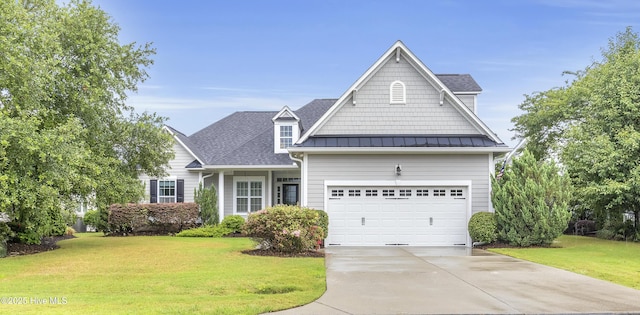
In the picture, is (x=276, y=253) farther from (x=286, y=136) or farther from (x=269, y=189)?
(x=286, y=136)

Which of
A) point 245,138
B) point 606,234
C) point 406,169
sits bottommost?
point 606,234

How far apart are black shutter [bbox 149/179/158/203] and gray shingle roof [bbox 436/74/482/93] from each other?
1438 centimetres

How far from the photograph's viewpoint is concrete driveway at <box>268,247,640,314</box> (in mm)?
7977

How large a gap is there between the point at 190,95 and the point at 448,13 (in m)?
12.8

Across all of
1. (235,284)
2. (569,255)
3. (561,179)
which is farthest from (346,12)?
(235,284)

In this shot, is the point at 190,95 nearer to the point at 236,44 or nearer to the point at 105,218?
the point at 236,44

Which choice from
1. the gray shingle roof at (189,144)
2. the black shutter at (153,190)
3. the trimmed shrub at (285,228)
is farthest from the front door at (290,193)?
the trimmed shrub at (285,228)

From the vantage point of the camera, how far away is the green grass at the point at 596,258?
461 inches

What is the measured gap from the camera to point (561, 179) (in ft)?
60.9

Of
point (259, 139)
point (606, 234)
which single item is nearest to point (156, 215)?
point (259, 139)

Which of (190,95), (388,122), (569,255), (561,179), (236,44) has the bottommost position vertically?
(569,255)

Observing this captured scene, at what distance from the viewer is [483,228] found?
18125 millimetres

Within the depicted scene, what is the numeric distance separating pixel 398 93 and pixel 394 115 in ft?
2.65

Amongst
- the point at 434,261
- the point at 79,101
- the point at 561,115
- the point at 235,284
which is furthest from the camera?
the point at 561,115
